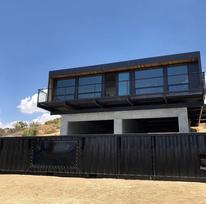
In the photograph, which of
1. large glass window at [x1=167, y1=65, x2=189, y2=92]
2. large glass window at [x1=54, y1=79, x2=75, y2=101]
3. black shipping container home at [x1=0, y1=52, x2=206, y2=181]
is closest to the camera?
black shipping container home at [x1=0, y1=52, x2=206, y2=181]

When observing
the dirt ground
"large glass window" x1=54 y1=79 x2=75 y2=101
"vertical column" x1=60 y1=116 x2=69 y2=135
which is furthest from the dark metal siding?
"large glass window" x1=54 y1=79 x2=75 y2=101

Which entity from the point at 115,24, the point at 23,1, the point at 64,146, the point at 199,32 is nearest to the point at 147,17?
the point at 115,24

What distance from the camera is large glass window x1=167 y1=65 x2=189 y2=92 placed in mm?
16641


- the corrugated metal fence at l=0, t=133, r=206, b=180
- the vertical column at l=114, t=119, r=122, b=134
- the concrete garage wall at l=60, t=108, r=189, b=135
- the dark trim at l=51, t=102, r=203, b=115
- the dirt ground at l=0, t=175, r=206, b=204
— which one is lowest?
the dirt ground at l=0, t=175, r=206, b=204

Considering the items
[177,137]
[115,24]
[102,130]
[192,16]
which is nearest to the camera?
[177,137]

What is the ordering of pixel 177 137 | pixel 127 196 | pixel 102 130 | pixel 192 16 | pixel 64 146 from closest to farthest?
pixel 127 196 → pixel 177 137 → pixel 64 146 → pixel 192 16 → pixel 102 130

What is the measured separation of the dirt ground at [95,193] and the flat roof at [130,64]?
32.0ft

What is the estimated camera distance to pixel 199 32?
53.3 ft

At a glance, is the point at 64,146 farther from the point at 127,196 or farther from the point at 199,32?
the point at 199,32

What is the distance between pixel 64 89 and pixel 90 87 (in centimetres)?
235

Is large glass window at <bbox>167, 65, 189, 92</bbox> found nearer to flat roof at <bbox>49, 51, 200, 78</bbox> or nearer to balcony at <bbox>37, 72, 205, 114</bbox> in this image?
balcony at <bbox>37, 72, 205, 114</bbox>

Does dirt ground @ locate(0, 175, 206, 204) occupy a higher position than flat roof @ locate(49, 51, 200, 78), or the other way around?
flat roof @ locate(49, 51, 200, 78)

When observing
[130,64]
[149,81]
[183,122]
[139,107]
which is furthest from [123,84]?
[183,122]

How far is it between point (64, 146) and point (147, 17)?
32.4 ft
